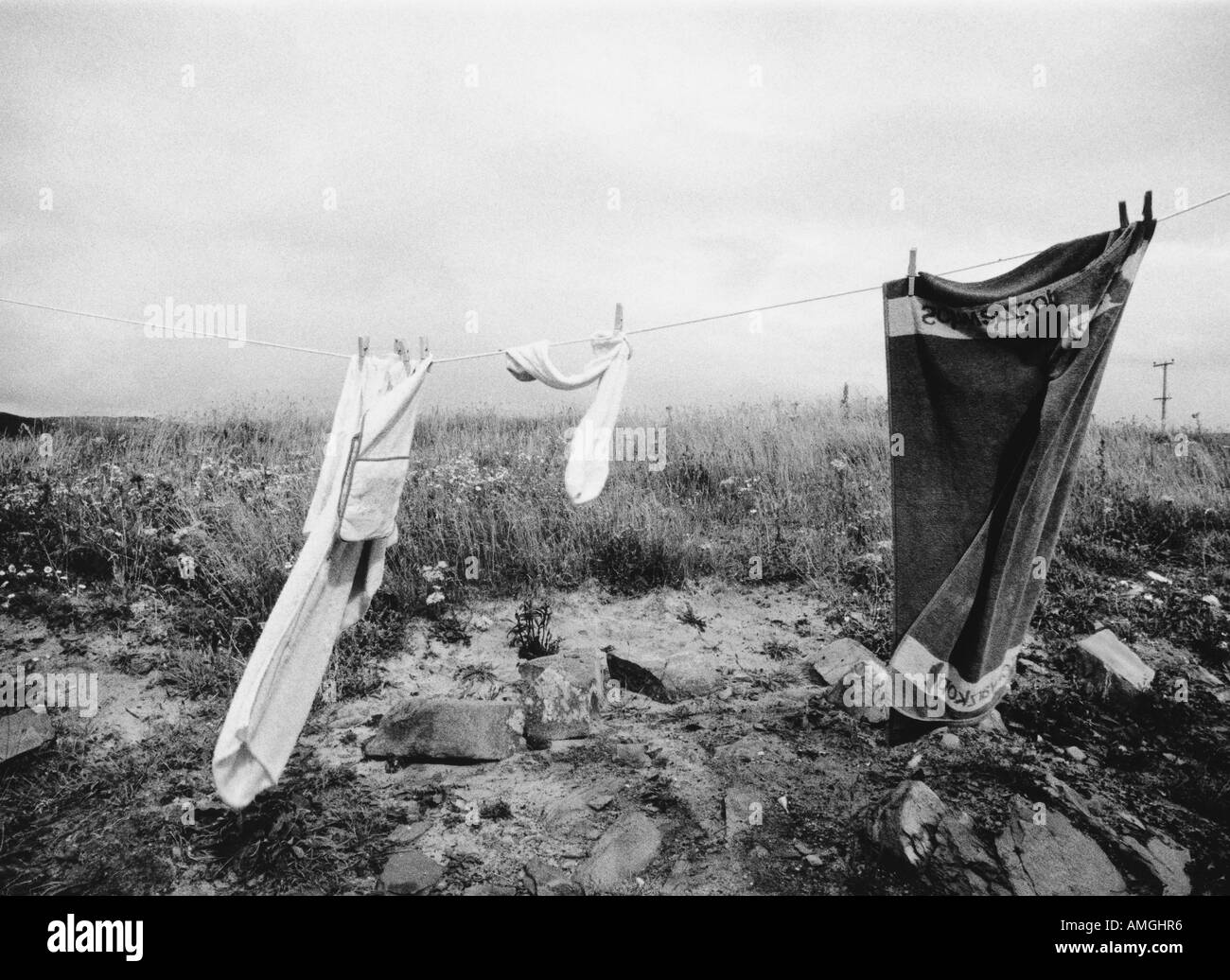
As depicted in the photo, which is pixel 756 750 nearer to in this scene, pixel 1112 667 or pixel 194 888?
pixel 1112 667

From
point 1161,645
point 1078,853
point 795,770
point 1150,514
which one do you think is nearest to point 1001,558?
point 1078,853

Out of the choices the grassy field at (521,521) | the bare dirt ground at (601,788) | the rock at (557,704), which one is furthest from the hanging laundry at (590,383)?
the grassy field at (521,521)

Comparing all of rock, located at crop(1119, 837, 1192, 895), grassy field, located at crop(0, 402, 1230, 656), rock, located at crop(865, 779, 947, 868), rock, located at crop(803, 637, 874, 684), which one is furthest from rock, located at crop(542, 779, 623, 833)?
rock, located at crop(1119, 837, 1192, 895)

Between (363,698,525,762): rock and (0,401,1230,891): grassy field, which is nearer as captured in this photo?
(0,401,1230,891): grassy field

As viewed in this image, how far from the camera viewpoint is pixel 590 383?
3684mm

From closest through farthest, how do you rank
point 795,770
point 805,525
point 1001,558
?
point 1001,558, point 795,770, point 805,525

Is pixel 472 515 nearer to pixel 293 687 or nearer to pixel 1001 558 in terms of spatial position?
pixel 293 687

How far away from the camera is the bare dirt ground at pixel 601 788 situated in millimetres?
3270

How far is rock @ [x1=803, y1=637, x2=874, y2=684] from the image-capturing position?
4.88m

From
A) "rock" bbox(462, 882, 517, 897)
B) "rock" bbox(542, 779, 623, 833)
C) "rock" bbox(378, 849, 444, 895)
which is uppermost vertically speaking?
"rock" bbox(542, 779, 623, 833)

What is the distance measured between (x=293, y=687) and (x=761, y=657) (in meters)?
3.53

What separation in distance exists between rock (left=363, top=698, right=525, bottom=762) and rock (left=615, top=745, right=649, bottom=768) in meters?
0.65

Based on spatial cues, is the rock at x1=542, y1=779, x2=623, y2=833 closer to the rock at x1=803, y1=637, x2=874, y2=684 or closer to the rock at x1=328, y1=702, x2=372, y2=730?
the rock at x1=328, y1=702, x2=372, y2=730
